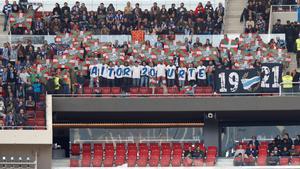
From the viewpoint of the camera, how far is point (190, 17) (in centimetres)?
5881

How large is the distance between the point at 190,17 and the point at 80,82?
6.17 m

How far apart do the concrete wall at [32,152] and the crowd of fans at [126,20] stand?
6.01 m

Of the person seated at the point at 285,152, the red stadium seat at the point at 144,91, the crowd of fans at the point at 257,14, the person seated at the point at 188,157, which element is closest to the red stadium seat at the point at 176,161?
the person seated at the point at 188,157

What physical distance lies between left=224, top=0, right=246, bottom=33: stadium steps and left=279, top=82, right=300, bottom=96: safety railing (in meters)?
5.79

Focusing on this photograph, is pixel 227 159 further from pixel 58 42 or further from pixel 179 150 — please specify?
pixel 58 42

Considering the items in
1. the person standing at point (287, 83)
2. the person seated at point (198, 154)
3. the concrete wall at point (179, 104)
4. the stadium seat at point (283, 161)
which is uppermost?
the person standing at point (287, 83)

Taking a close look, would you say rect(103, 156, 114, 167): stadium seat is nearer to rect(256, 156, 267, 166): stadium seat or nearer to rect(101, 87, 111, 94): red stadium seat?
rect(101, 87, 111, 94): red stadium seat

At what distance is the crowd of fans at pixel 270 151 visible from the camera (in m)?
53.5

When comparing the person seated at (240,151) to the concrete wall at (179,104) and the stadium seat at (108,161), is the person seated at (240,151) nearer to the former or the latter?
the concrete wall at (179,104)

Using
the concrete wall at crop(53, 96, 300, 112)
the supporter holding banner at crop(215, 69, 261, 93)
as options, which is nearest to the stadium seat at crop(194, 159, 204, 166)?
the concrete wall at crop(53, 96, 300, 112)

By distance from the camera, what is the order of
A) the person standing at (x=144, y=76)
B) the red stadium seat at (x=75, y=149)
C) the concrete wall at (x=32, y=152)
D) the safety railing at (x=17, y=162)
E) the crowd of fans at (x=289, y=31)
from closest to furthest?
the safety railing at (x=17, y=162) → the concrete wall at (x=32, y=152) → the red stadium seat at (x=75, y=149) → the person standing at (x=144, y=76) → the crowd of fans at (x=289, y=31)

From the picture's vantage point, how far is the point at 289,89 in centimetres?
5444

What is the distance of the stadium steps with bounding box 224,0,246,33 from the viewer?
60.1 m

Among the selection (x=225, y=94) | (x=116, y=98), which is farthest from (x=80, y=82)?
(x=225, y=94)
